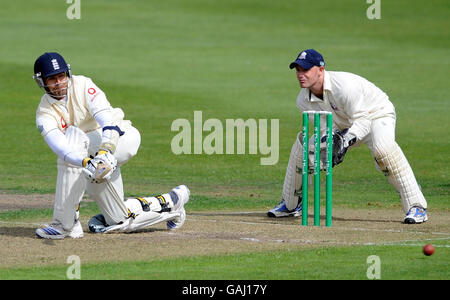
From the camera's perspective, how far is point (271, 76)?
77.2 ft

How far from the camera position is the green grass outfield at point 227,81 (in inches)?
436

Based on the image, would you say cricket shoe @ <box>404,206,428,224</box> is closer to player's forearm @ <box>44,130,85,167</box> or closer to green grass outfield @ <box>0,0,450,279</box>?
green grass outfield @ <box>0,0,450,279</box>

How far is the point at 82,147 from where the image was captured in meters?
7.54

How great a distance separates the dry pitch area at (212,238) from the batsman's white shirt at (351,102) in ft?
2.98

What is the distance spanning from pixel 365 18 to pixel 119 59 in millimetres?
12174

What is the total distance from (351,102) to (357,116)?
5.4 inches

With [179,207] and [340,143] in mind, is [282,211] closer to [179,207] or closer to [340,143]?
[340,143]

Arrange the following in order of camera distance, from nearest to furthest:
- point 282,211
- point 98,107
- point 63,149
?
point 63,149 → point 98,107 → point 282,211

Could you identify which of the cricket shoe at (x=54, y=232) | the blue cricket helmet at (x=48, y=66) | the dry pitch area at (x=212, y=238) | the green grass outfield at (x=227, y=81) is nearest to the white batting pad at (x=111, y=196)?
the dry pitch area at (x=212, y=238)

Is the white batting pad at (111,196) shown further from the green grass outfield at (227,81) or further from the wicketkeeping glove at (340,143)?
the wicketkeeping glove at (340,143)

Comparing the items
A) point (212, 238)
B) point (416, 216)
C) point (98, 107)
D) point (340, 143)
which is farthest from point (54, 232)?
point (416, 216)
